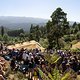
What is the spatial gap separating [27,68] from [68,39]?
40.9 meters

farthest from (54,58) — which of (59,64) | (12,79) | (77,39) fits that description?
(77,39)

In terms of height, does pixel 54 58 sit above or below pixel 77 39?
above

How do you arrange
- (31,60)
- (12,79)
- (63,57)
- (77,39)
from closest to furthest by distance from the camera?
(12,79), (31,60), (63,57), (77,39)

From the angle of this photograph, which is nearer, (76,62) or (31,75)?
(31,75)

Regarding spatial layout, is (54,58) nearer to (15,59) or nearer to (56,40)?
(15,59)

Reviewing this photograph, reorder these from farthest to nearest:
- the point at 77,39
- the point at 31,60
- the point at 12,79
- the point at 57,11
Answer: the point at 57,11 → the point at 77,39 → the point at 31,60 → the point at 12,79

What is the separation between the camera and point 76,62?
61.1 ft

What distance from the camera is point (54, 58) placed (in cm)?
1727

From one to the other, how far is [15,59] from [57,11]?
47.1m

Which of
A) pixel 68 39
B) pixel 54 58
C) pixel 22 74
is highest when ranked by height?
pixel 54 58

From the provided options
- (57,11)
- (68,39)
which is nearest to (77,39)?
(68,39)

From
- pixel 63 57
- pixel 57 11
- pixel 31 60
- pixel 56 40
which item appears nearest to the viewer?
pixel 31 60

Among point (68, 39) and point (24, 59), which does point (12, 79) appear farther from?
point (68, 39)

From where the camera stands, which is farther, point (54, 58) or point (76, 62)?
point (76, 62)
